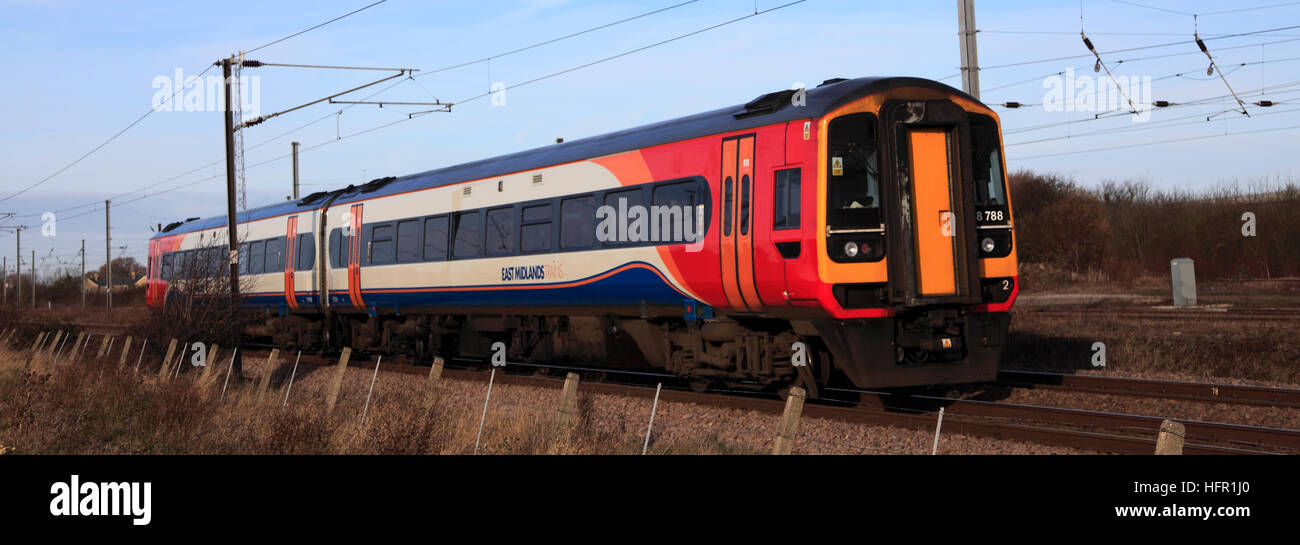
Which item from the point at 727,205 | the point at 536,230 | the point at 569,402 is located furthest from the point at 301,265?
the point at 727,205

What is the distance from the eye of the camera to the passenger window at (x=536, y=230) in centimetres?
1538

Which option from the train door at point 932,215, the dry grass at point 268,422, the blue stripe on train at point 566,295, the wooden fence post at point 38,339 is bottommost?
the dry grass at point 268,422

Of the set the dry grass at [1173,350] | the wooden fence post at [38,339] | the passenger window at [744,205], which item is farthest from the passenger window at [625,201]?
the wooden fence post at [38,339]

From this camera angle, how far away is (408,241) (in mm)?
19141

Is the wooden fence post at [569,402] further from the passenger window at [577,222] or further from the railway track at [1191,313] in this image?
the railway track at [1191,313]

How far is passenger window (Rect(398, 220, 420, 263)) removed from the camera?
1888cm

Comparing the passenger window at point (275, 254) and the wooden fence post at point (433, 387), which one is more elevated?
the passenger window at point (275, 254)

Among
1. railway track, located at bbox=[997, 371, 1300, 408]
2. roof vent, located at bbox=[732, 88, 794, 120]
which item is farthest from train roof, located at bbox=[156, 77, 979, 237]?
railway track, located at bbox=[997, 371, 1300, 408]

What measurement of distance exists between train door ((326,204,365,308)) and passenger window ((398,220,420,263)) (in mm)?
1771

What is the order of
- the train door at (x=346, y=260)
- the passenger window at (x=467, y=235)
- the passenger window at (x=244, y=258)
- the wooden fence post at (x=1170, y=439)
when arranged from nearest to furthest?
the wooden fence post at (x=1170, y=439) → the passenger window at (x=467, y=235) → the train door at (x=346, y=260) → the passenger window at (x=244, y=258)

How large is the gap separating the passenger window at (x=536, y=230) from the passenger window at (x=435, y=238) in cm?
252
